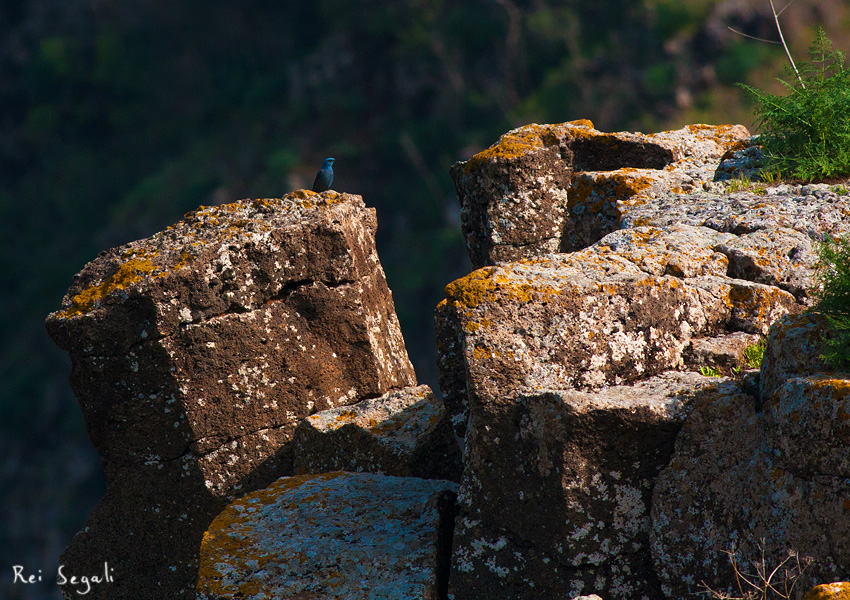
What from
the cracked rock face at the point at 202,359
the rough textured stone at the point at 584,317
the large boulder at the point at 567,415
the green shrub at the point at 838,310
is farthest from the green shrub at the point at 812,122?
the cracked rock face at the point at 202,359

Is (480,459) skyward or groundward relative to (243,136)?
groundward

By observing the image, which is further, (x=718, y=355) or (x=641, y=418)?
(x=718, y=355)

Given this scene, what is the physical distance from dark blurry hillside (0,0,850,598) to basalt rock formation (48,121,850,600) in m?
27.4

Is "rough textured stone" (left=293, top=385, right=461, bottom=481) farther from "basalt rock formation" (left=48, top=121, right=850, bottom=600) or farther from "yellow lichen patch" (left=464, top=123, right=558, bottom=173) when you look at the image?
→ "yellow lichen patch" (left=464, top=123, right=558, bottom=173)

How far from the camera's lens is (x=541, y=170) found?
23.7ft

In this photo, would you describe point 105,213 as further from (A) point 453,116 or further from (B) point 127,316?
(B) point 127,316

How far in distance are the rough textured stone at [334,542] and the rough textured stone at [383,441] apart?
41cm

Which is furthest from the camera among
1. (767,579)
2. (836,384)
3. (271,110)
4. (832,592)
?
(271,110)

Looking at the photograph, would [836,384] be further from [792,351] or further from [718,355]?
[718,355]

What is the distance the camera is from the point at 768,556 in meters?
3.75

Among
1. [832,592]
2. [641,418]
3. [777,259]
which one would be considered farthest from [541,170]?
[832,592]

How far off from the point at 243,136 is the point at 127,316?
44.8 meters

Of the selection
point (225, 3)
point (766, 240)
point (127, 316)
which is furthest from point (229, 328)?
point (225, 3)

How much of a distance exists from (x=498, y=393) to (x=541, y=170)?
3303 millimetres
